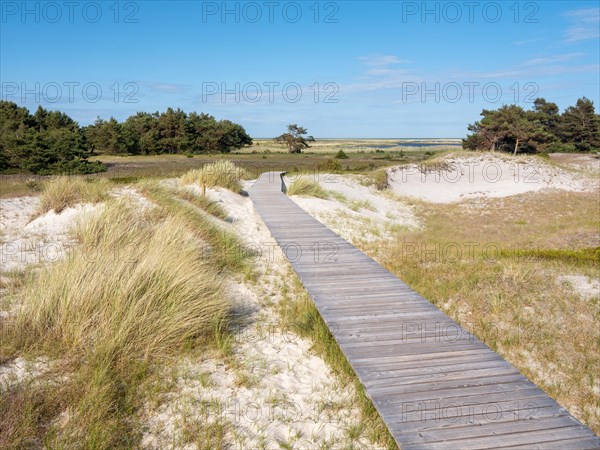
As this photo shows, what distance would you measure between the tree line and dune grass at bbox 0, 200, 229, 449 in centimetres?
4091

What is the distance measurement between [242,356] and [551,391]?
12.3ft

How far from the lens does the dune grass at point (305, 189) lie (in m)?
→ 16.8

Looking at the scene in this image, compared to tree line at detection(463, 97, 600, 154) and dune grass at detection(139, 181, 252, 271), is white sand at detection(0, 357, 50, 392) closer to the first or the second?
dune grass at detection(139, 181, 252, 271)

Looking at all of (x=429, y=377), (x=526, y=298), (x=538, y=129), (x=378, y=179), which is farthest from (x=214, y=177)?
(x=538, y=129)

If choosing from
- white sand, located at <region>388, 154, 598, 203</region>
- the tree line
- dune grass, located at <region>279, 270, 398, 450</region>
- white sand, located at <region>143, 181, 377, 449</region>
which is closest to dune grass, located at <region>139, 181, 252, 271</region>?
dune grass, located at <region>279, 270, 398, 450</region>

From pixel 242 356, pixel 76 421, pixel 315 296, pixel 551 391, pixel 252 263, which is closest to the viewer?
pixel 76 421

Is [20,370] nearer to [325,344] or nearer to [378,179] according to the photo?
[325,344]

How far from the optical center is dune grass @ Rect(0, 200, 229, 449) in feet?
10.5

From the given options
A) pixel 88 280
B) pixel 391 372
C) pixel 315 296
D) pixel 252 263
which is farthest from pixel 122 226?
pixel 391 372

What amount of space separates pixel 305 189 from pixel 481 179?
58.3 feet

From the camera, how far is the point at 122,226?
7.59 m

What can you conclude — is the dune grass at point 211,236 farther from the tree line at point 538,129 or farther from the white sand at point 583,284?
the tree line at point 538,129

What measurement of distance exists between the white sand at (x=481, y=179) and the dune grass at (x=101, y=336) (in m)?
22.6

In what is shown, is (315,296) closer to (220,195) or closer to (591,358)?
(591,358)
